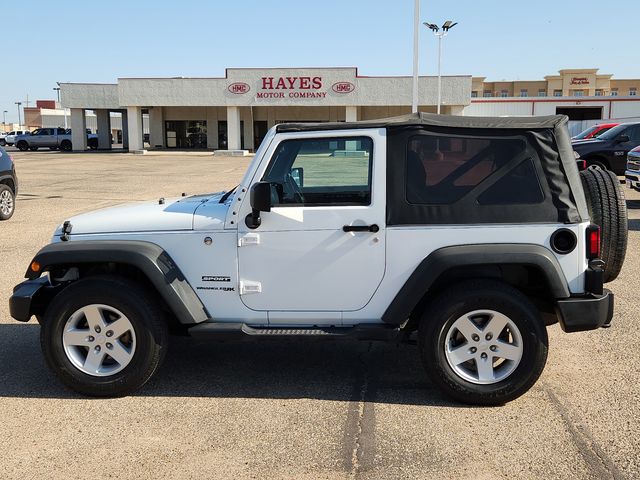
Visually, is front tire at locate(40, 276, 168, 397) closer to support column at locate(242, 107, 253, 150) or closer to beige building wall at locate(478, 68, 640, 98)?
support column at locate(242, 107, 253, 150)

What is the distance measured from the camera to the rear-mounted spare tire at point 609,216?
4.59 metres

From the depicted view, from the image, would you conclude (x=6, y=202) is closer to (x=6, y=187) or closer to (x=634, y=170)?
(x=6, y=187)

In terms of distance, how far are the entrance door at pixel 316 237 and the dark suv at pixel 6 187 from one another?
10212 mm

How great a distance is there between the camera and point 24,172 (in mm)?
28844

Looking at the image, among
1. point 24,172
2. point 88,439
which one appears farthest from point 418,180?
point 24,172

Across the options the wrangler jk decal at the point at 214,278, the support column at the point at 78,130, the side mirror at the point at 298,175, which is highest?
the support column at the point at 78,130

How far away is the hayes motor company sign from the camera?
1885 inches

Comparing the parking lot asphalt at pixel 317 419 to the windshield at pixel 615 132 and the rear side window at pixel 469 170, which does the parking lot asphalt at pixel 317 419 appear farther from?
the windshield at pixel 615 132

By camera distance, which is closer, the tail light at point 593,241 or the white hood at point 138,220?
the tail light at point 593,241

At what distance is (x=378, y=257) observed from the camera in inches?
174

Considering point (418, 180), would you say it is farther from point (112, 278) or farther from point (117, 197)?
point (117, 197)

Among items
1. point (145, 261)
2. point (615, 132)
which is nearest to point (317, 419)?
point (145, 261)

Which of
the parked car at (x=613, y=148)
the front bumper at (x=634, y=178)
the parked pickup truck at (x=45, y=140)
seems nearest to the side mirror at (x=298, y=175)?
the front bumper at (x=634, y=178)

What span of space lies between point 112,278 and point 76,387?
785mm
